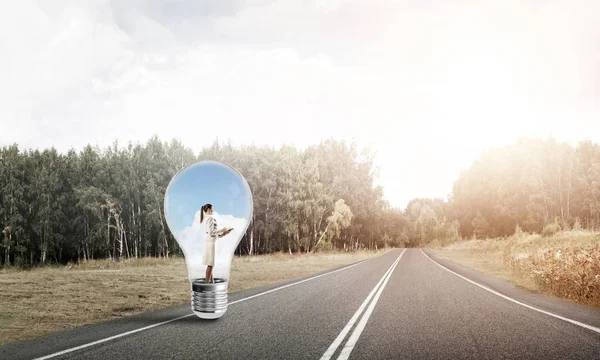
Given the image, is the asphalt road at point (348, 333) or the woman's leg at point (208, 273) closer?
the asphalt road at point (348, 333)

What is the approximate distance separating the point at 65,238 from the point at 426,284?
185ft

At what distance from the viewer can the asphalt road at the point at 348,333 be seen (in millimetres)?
5754

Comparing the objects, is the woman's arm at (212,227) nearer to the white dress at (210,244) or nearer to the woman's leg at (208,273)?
the white dress at (210,244)

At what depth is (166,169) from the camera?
58656mm

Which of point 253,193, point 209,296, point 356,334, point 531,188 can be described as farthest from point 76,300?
point 531,188

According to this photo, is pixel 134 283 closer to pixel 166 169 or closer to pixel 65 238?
pixel 166 169

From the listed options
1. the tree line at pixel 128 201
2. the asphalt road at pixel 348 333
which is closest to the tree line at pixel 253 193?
the tree line at pixel 128 201

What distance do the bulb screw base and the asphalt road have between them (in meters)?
0.38

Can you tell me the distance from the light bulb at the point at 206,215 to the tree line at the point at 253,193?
45729 mm

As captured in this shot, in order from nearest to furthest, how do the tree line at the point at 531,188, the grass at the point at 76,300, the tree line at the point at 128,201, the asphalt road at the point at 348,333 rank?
the asphalt road at the point at 348,333 < the grass at the point at 76,300 < the tree line at the point at 128,201 < the tree line at the point at 531,188

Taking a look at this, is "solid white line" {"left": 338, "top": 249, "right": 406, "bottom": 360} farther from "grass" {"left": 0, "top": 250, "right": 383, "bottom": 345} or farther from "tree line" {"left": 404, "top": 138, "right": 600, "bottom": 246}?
"tree line" {"left": 404, "top": 138, "right": 600, "bottom": 246}

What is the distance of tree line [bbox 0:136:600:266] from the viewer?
55.6 meters

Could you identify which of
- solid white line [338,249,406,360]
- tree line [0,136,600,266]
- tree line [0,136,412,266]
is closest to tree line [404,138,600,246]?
tree line [0,136,600,266]

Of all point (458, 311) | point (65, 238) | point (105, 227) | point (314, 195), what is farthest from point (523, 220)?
point (458, 311)
